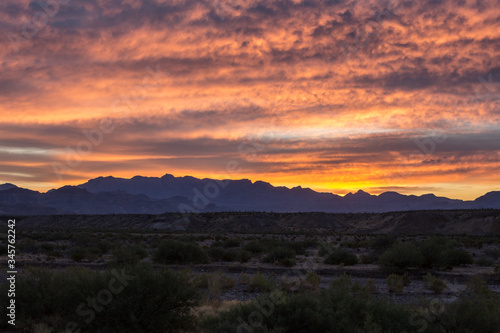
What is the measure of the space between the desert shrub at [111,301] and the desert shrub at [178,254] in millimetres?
19442

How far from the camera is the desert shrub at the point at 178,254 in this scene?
105 ft

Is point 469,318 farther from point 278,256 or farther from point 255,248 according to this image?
point 255,248

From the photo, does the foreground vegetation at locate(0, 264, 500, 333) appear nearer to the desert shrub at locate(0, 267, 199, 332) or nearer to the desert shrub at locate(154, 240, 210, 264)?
the desert shrub at locate(0, 267, 199, 332)

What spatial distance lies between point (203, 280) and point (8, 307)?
31.0ft

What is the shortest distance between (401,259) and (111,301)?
2082 centimetres

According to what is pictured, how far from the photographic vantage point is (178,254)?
3216 cm

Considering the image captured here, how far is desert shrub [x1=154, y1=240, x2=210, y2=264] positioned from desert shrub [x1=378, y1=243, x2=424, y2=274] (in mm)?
12962

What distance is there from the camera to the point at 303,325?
9.85 m

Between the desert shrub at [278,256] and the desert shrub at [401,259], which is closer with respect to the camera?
the desert shrub at [401,259]

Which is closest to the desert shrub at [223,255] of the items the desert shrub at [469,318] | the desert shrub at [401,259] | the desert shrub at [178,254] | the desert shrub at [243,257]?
the desert shrub at [243,257]

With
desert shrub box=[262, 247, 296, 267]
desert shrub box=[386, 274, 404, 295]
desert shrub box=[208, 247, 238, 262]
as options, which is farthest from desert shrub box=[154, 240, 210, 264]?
desert shrub box=[386, 274, 404, 295]

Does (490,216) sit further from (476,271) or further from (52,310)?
(52,310)

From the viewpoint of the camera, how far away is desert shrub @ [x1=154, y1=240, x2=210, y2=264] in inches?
1257

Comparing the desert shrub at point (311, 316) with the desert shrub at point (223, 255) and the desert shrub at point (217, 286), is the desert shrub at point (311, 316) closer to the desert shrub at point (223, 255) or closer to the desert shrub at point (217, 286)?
the desert shrub at point (217, 286)
